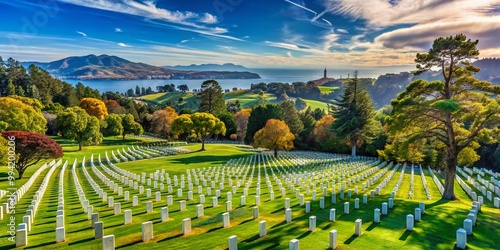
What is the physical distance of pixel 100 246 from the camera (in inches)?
337

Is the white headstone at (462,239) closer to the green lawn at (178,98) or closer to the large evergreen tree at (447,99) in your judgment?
the large evergreen tree at (447,99)

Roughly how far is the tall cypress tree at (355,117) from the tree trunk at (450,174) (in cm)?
2925

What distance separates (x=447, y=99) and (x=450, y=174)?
13.1 feet

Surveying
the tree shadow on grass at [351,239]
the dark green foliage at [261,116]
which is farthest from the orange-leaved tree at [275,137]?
the tree shadow on grass at [351,239]

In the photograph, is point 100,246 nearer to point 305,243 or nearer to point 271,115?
point 305,243

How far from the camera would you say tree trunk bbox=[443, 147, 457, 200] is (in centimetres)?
1688

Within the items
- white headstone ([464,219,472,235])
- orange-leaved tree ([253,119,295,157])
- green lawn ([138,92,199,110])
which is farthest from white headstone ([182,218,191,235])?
green lawn ([138,92,199,110])

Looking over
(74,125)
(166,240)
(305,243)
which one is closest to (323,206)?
(305,243)

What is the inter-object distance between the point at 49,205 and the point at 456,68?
69.3ft

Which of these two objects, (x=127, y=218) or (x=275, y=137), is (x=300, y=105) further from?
(x=127, y=218)

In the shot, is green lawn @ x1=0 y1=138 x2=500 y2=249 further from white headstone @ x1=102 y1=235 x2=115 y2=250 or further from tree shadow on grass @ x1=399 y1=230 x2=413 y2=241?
white headstone @ x1=102 y1=235 x2=115 y2=250

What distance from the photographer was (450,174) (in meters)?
17.1

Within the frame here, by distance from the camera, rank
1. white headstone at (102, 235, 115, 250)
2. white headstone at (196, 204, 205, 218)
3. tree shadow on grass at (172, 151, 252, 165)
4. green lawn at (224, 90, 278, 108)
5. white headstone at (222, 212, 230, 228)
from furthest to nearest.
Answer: green lawn at (224, 90, 278, 108) < tree shadow on grass at (172, 151, 252, 165) < white headstone at (196, 204, 205, 218) < white headstone at (222, 212, 230, 228) < white headstone at (102, 235, 115, 250)

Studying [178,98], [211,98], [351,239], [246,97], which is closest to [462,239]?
[351,239]
